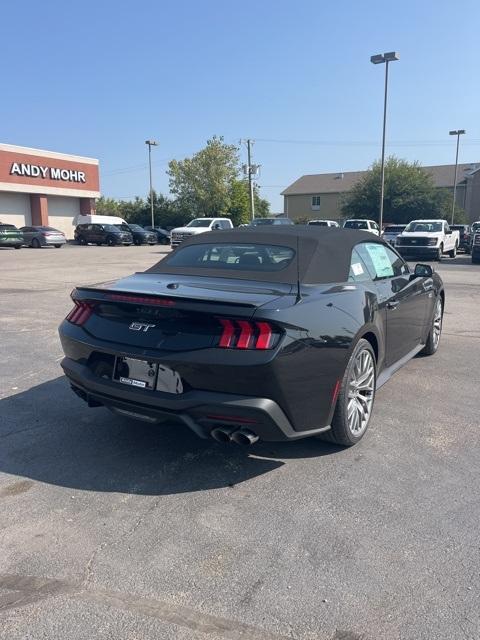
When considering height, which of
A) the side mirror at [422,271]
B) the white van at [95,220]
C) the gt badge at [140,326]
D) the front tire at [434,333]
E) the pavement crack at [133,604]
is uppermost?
the white van at [95,220]

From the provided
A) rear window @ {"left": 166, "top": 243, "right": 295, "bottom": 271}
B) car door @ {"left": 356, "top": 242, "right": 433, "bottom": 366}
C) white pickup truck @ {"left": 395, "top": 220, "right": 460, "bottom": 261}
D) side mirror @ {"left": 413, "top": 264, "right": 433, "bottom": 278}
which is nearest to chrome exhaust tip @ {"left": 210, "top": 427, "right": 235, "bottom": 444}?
rear window @ {"left": 166, "top": 243, "right": 295, "bottom": 271}

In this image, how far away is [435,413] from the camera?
4531 mm

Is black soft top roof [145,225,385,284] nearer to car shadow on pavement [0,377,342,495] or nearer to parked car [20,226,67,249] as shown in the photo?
car shadow on pavement [0,377,342,495]

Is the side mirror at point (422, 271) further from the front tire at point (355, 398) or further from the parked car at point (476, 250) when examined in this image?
the parked car at point (476, 250)

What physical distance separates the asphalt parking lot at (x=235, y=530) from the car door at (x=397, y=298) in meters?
0.61

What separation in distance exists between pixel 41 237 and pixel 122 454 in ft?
109

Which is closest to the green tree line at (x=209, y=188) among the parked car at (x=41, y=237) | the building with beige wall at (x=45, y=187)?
the building with beige wall at (x=45, y=187)

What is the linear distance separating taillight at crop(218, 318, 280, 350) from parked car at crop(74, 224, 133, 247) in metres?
36.6

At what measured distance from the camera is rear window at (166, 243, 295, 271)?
4.14 meters

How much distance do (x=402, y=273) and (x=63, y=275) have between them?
515 inches

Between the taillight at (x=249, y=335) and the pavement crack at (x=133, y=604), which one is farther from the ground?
the taillight at (x=249, y=335)

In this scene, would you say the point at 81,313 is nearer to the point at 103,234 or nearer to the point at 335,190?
the point at 103,234

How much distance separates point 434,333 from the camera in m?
6.36

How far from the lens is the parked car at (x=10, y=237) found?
32.6m
